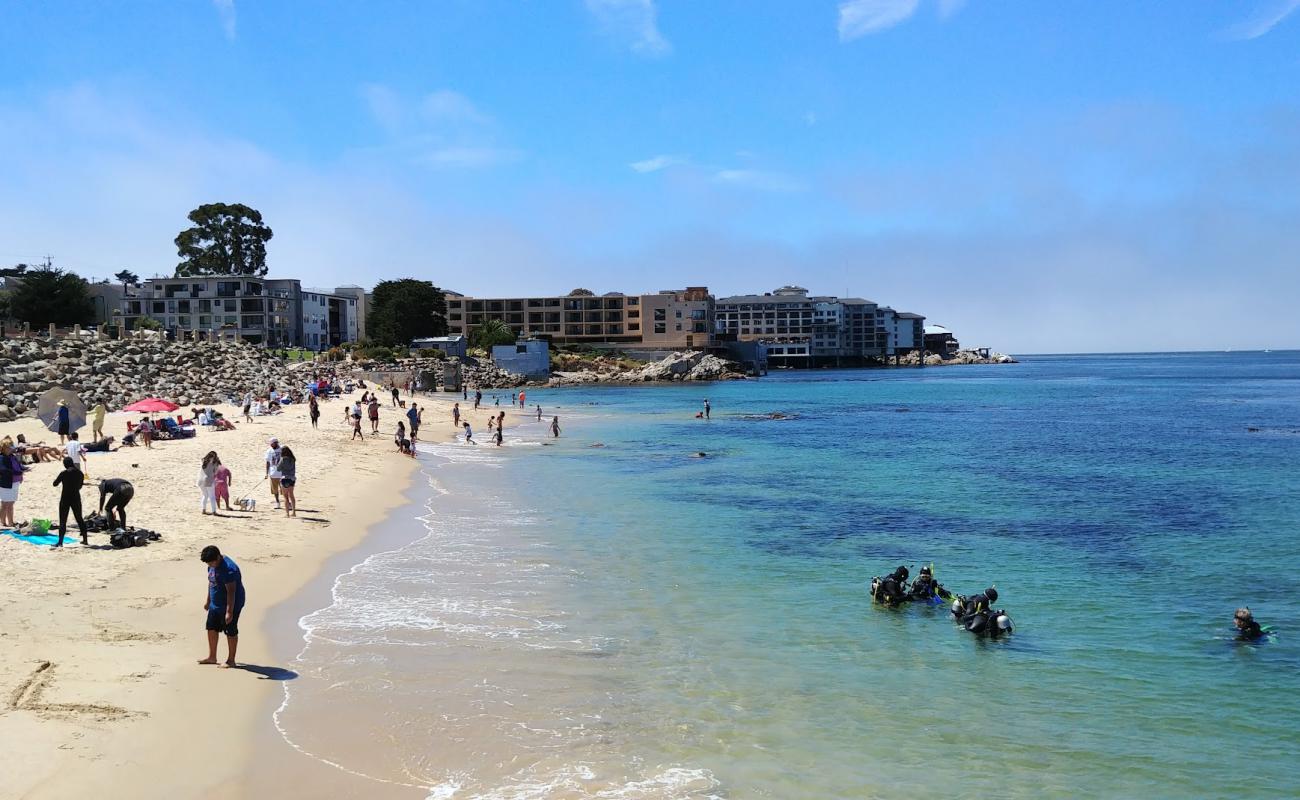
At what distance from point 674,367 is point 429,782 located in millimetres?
135468

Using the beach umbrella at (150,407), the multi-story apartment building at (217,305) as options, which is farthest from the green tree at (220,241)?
the beach umbrella at (150,407)

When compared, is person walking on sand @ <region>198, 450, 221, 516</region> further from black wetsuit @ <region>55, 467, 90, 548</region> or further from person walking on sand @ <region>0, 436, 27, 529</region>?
black wetsuit @ <region>55, 467, 90, 548</region>

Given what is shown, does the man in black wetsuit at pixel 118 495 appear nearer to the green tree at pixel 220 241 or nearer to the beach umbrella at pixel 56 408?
the beach umbrella at pixel 56 408

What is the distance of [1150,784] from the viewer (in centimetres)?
1034

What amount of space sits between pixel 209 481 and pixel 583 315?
143 m

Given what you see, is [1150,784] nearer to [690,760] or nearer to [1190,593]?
[690,760]

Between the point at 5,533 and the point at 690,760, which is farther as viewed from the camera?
the point at 5,533

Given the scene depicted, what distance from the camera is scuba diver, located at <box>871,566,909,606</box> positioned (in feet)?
57.0

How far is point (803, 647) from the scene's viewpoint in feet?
48.7

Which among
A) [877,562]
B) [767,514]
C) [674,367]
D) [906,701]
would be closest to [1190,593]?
[877,562]

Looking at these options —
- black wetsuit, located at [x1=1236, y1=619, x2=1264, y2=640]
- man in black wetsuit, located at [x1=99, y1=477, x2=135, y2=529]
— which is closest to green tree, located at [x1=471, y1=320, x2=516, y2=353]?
man in black wetsuit, located at [x1=99, y1=477, x2=135, y2=529]

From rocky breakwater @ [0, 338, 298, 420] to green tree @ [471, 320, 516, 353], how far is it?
5921cm

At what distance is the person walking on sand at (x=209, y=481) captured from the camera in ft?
71.1

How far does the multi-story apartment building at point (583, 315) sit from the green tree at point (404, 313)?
18.6 m
